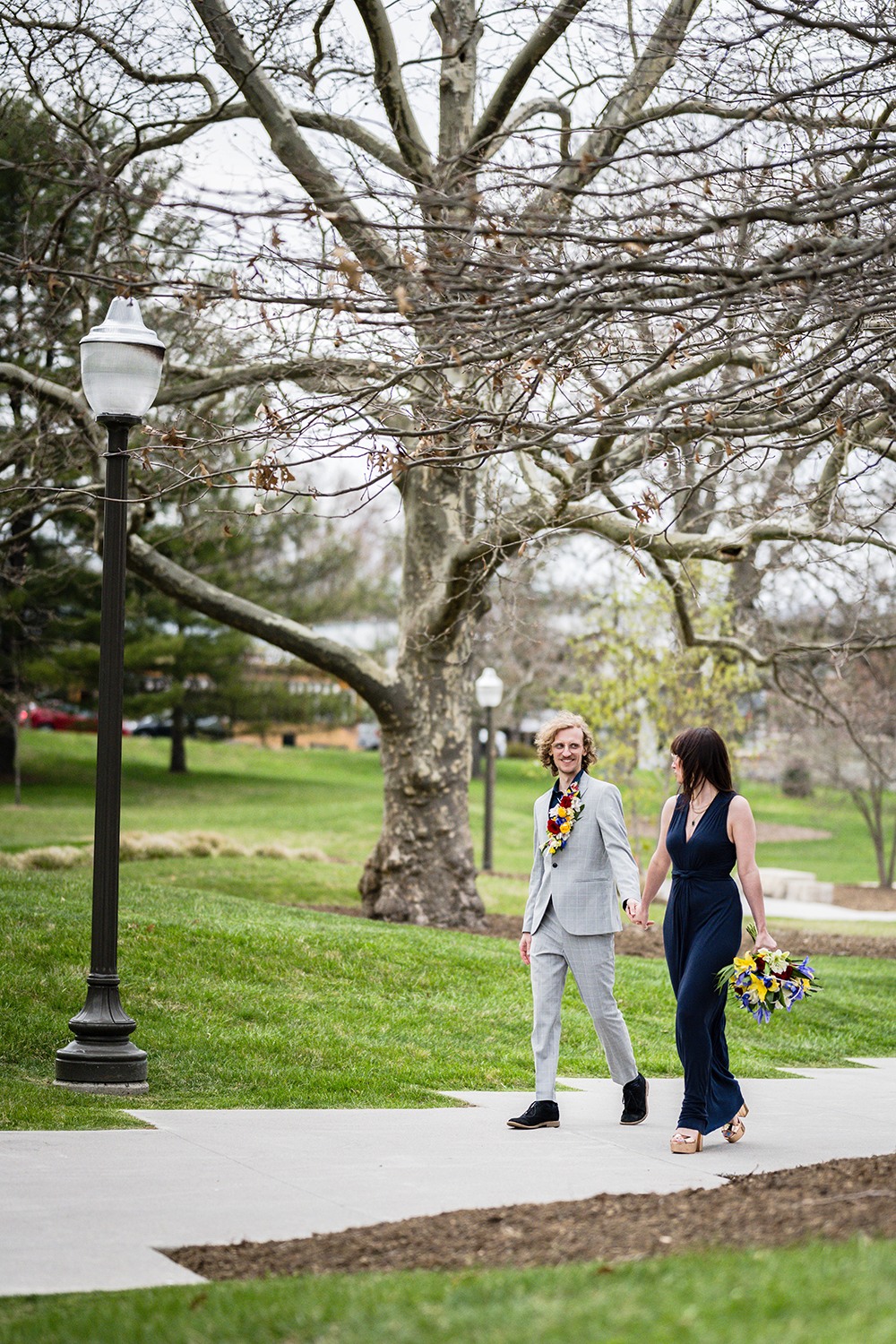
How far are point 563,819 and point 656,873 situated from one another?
0.53 m

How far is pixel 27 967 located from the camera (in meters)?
9.00

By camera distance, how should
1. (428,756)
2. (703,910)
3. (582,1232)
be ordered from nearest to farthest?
1. (582,1232)
2. (703,910)
3. (428,756)

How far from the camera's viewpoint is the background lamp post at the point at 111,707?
730 centimetres

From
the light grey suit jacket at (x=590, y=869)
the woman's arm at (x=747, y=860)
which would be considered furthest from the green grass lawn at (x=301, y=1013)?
the woman's arm at (x=747, y=860)

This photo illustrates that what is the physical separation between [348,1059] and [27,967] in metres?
2.30

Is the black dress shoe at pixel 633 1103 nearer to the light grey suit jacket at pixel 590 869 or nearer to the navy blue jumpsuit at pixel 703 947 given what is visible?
the navy blue jumpsuit at pixel 703 947

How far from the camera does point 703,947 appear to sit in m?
6.31

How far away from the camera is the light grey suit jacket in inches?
262

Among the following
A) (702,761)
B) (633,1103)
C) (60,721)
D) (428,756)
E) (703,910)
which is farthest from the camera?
(60,721)

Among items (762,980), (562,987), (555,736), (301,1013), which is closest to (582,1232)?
(762,980)

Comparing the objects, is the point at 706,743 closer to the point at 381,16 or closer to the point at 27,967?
the point at 27,967

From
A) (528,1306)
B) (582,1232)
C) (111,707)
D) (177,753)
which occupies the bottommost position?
(582,1232)

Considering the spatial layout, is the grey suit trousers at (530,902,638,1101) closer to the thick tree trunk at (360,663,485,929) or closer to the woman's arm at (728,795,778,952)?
the woman's arm at (728,795,778,952)

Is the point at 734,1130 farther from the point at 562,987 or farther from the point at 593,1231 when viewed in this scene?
the point at 593,1231
